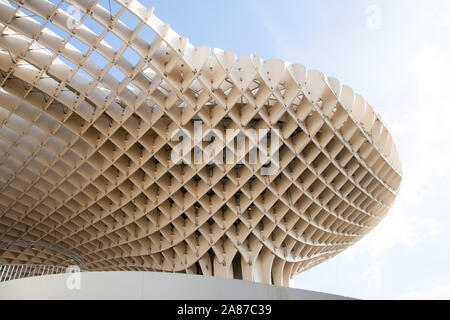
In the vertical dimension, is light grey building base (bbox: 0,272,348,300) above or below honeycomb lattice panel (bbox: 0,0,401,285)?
below

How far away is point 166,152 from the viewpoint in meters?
21.7

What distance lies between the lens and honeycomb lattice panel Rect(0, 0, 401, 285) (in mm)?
16734

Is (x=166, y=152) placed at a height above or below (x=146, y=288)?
above

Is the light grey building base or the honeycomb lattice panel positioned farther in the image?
the honeycomb lattice panel

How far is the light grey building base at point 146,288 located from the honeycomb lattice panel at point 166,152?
428 inches

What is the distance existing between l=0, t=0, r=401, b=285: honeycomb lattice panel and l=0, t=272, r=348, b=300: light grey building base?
10.9m

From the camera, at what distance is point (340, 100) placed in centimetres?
1962

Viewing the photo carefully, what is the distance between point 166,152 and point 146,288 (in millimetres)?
13384

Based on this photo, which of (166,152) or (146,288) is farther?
(166,152)

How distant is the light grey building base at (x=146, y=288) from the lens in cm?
888
